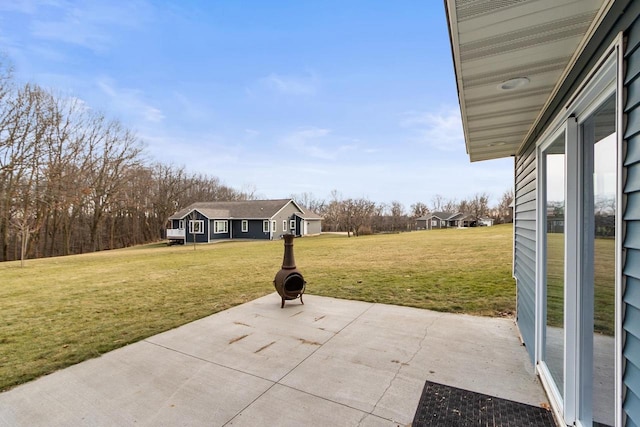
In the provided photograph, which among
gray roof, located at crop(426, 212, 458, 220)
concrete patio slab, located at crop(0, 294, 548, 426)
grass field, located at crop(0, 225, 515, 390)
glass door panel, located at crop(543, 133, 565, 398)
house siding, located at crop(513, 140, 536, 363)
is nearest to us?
glass door panel, located at crop(543, 133, 565, 398)

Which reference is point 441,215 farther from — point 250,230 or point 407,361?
point 407,361

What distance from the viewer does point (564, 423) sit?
1.85 meters

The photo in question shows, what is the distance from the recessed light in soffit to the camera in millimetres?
1787

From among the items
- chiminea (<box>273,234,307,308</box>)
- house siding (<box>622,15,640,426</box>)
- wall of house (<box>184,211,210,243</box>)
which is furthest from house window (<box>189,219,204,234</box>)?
house siding (<box>622,15,640,426</box>)

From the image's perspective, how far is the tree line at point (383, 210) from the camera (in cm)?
2936

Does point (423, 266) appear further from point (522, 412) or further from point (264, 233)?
point (264, 233)

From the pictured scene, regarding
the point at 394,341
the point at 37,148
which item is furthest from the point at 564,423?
the point at 37,148

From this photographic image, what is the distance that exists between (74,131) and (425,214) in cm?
4679

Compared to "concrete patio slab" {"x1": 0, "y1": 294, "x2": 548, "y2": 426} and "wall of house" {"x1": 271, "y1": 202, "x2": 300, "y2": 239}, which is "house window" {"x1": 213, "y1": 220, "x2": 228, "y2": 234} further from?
"concrete patio slab" {"x1": 0, "y1": 294, "x2": 548, "y2": 426}

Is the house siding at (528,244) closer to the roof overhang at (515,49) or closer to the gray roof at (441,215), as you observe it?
the roof overhang at (515,49)

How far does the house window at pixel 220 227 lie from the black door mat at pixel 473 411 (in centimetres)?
2435

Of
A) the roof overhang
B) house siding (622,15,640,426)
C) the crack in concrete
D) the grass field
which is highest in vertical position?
the roof overhang

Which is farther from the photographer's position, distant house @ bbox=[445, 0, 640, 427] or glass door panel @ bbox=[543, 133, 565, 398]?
glass door panel @ bbox=[543, 133, 565, 398]

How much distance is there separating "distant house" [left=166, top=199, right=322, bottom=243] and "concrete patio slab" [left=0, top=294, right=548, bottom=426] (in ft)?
71.0
